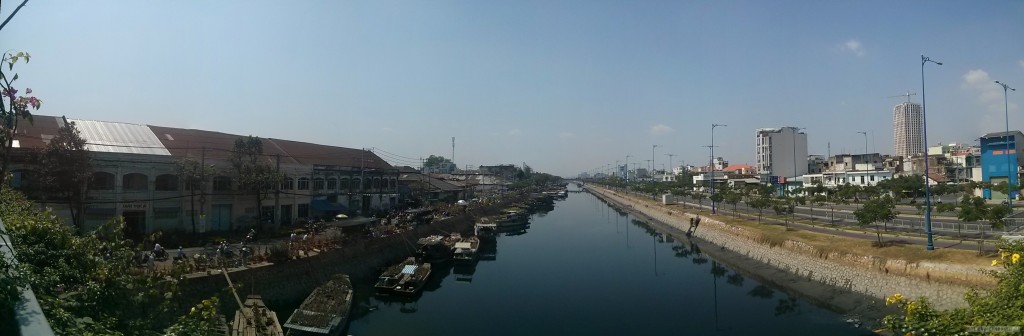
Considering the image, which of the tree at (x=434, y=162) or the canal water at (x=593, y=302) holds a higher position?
the tree at (x=434, y=162)

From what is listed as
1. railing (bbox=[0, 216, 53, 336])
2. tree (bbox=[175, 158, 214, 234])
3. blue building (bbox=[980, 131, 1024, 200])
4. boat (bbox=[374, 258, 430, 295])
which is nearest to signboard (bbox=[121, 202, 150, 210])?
tree (bbox=[175, 158, 214, 234])

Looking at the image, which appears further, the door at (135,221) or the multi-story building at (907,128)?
the multi-story building at (907,128)

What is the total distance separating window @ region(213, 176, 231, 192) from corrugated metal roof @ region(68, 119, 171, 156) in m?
3.41

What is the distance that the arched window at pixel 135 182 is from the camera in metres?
31.6

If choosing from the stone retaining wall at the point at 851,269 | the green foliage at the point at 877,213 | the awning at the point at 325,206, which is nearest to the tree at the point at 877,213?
the green foliage at the point at 877,213

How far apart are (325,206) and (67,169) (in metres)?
20.7

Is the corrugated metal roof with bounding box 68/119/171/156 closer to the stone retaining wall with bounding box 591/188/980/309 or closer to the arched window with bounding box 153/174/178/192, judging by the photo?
the arched window with bounding box 153/174/178/192

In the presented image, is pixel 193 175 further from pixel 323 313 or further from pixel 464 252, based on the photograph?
pixel 464 252

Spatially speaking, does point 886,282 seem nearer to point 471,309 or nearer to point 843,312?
point 843,312

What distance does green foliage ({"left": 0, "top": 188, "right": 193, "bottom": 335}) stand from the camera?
20.2 ft

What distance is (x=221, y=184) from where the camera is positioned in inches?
1446

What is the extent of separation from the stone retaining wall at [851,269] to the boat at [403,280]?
2339 cm

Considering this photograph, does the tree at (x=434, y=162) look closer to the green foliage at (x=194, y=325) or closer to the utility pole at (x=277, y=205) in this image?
the utility pole at (x=277, y=205)

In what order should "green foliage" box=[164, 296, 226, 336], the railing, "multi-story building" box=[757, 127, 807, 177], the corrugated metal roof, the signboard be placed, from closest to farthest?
the railing
"green foliage" box=[164, 296, 226, 336]
the signboard
the corrugated metal roof
"multi-story building" box=[757, 127, 807, 177]
